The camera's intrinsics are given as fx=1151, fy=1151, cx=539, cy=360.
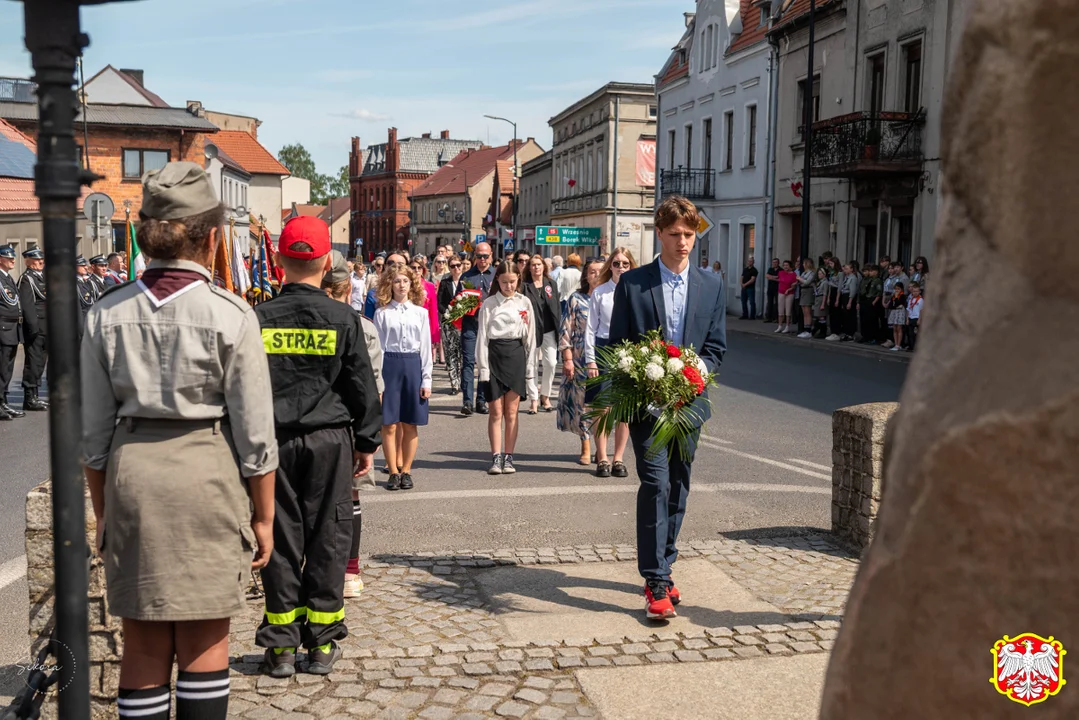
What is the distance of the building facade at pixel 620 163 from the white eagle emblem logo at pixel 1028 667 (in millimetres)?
54625

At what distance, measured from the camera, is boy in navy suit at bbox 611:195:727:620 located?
Answer: 5.72m

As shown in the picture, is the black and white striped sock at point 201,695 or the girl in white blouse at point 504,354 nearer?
the black and white striped sock at point 201,695

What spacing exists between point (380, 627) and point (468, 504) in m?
3.18

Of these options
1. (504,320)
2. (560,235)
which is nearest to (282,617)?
(504,320)

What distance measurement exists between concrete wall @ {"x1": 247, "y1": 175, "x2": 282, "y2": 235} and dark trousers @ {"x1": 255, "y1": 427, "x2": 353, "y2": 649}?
77359 millimetres

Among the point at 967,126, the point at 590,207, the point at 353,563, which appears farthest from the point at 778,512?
the point at 590,207

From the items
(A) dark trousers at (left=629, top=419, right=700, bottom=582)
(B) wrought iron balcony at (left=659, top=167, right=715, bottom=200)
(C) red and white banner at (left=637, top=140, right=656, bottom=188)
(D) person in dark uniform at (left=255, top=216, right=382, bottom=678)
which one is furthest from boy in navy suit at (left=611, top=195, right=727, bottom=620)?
(C) red and white banner at (left=637, top=140, right=656, bottom=188)

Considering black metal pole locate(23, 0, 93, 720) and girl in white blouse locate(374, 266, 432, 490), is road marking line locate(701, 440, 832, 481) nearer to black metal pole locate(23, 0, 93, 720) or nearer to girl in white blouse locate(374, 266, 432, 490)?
girl in white blouse locate(374, 266, 432, 490)

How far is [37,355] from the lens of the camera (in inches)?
602

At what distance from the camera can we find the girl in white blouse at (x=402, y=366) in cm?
924

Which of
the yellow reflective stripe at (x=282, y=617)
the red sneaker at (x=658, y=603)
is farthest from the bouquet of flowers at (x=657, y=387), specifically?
the yellow reflective stripe at (x=282, y=617)

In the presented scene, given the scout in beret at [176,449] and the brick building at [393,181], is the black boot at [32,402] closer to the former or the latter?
the scout in beret at [176,449]

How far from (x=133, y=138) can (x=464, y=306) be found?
45.3 meters

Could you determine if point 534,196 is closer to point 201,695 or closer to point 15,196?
point 15,196
